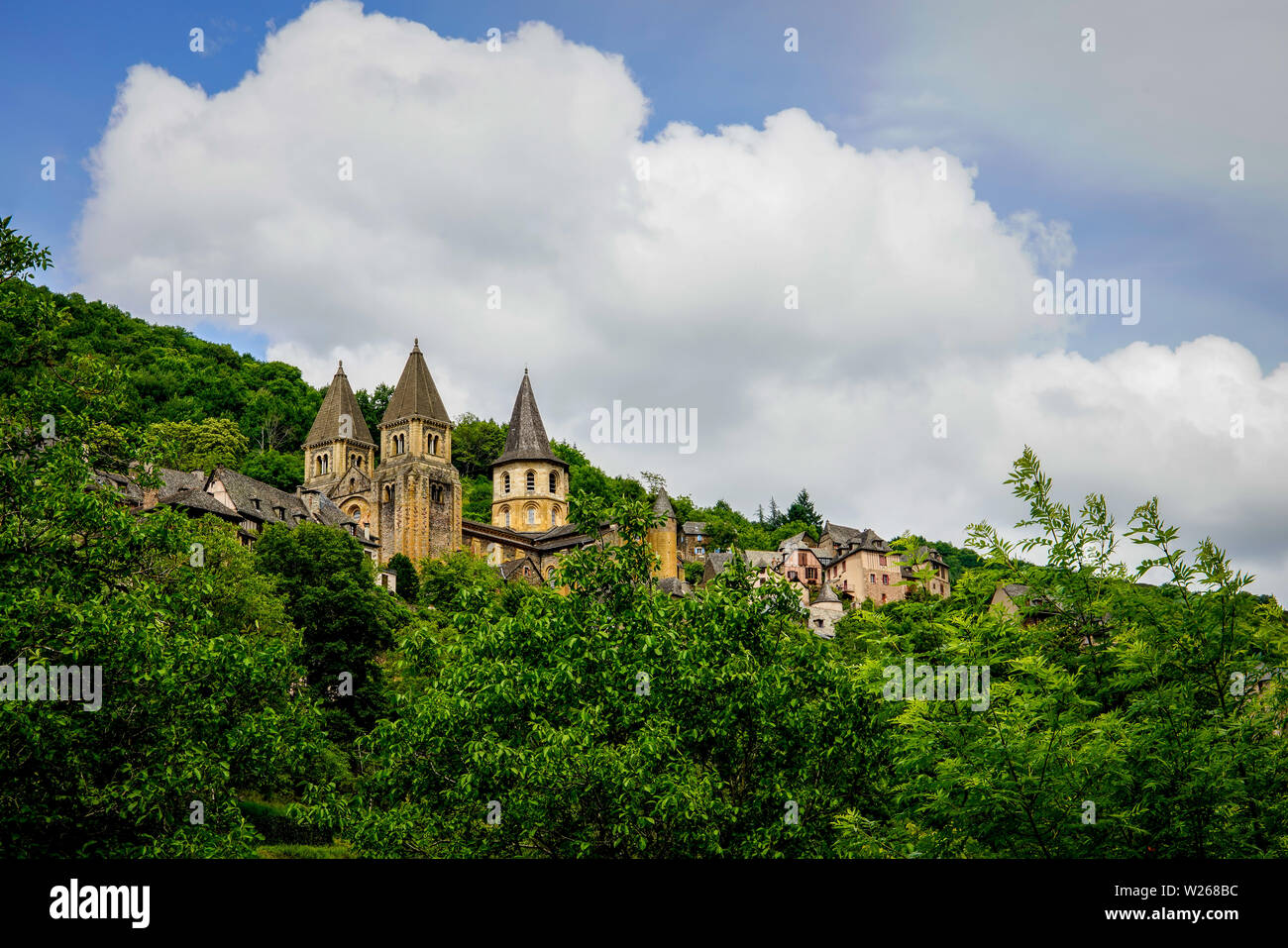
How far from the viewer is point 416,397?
116 meters

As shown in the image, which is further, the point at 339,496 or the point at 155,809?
the point at 339,496

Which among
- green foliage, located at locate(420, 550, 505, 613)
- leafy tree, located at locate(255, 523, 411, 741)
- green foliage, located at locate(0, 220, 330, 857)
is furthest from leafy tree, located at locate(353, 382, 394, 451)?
green foliage, located at locate(0, 220, 330, 857)

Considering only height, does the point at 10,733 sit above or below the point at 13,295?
below

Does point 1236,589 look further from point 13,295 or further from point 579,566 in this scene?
point 13,295

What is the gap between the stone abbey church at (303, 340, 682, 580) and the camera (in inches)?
4254

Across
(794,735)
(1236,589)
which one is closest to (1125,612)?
(1236,589)

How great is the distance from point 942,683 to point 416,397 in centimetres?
10923

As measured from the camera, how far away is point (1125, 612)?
10.9 meters

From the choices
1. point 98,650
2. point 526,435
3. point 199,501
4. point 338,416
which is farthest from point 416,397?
point 98,650

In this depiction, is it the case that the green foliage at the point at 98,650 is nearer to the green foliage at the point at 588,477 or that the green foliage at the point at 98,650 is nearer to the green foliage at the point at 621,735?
the green foliage at the point at 621,735

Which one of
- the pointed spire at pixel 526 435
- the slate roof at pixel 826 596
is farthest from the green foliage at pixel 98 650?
the pointed spire at pixel 526 435
